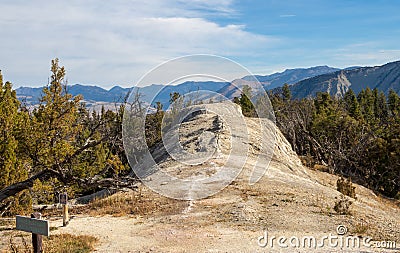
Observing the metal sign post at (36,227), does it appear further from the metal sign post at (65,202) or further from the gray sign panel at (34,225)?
the metal sign post at (65,202)

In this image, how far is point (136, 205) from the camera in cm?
1566

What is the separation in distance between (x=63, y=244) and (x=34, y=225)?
3.51 metres

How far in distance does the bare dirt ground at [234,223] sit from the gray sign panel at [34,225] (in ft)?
11.0

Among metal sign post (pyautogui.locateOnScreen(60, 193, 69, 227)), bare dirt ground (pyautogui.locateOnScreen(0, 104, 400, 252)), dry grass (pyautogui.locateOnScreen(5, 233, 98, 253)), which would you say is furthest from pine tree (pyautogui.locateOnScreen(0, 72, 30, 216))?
dry grass (pyautogui.locateOnScreen(5, 233, 98, 253))

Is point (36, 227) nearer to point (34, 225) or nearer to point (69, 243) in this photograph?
point (34, 225)

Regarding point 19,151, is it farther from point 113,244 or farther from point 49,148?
point 113,244

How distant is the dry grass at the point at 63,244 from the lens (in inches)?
405

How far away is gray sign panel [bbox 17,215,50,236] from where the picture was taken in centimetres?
741

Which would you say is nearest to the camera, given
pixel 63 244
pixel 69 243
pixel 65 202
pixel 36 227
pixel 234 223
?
pixel 36 227

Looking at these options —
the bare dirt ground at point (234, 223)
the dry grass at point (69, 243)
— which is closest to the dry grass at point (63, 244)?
the dry grass at point (69, 243)

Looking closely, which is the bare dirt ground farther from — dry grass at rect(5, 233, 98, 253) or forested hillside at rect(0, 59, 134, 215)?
forested hillside at rect(0, 59, 134, 215)

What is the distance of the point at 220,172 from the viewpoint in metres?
18.6

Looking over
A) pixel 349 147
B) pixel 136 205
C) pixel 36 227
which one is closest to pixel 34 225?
pixel 36 227

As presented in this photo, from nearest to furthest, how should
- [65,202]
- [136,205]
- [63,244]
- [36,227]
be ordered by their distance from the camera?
[36,227], [63,244], [65,202], [136,205]
